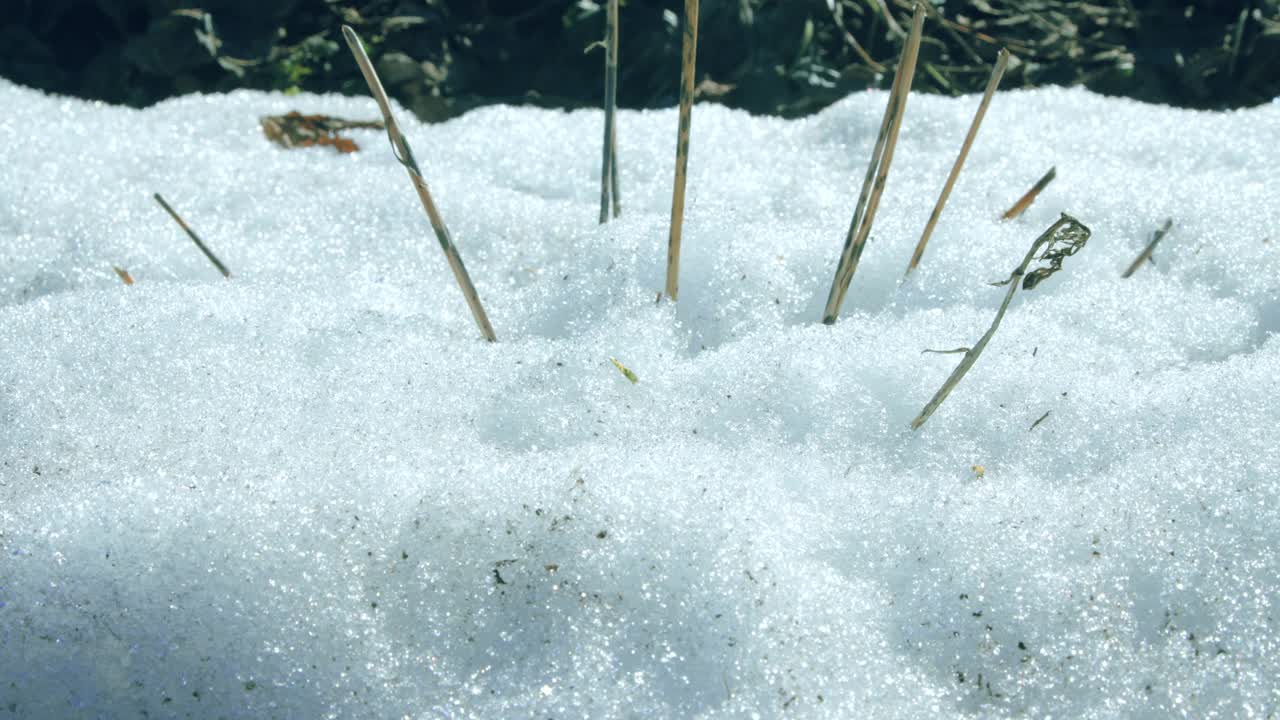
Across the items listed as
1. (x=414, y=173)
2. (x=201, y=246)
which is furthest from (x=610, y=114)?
(x=201, y=246)

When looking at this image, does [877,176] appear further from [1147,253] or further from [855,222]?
[1147,253]

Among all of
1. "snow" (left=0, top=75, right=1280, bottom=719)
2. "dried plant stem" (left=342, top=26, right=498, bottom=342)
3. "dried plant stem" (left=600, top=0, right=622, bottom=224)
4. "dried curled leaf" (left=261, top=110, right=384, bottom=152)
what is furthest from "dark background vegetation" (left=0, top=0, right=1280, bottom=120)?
"dried plant stem" (left=342, top=26, right=498, bottom=342)

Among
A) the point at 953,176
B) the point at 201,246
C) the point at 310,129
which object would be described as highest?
the point at 953,176

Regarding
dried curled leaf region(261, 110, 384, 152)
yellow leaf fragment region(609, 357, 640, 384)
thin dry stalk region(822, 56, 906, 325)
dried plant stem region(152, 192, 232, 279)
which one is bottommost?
dried curled leaf region(261, 110, 384, 152)

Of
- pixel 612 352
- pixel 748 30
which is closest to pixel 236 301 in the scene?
pixel 612 352

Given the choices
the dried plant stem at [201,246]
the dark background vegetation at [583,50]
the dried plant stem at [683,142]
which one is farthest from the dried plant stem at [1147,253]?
the dried plant stem at [201,246]

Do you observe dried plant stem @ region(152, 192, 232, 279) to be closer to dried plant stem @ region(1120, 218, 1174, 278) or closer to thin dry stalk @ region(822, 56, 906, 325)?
thin dry stalk @ region(822, 56, 906, 325)
